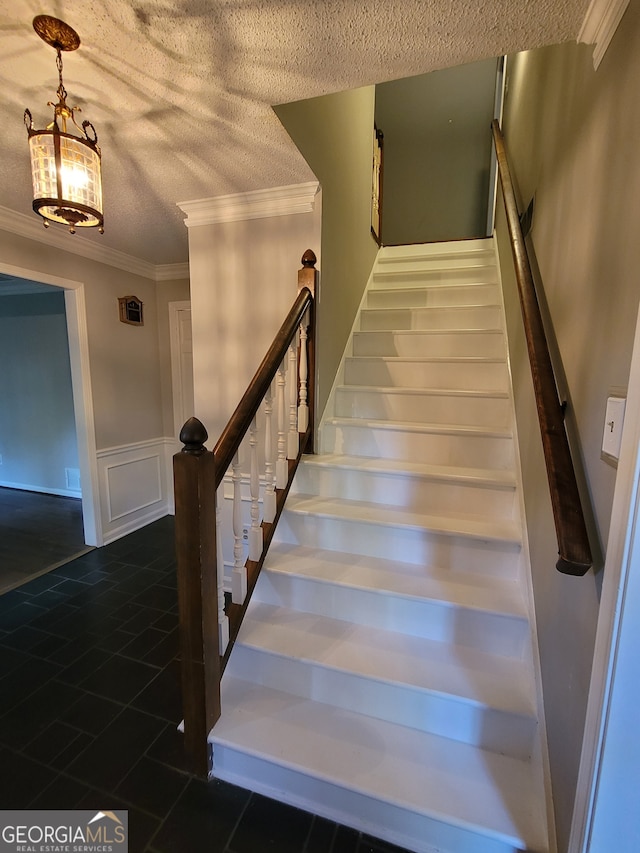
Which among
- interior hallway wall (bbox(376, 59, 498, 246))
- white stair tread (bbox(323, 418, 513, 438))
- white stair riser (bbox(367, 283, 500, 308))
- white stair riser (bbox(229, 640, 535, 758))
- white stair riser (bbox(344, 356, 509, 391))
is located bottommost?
white stair riser (bbox(229, 640, 535, 758))

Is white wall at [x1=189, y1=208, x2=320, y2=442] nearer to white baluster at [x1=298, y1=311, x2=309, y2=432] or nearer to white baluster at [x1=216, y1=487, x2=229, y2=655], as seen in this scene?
white baluster at [x1=298, y1=311, x2=309, y2=432]

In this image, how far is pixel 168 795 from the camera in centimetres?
123

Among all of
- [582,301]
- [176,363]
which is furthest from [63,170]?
[176,363]

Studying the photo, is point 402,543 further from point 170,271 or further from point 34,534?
point 34,534

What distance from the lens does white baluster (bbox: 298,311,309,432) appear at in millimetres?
1970

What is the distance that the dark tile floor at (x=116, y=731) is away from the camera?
1.13m

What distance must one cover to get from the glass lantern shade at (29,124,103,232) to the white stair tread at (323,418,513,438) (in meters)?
1.47

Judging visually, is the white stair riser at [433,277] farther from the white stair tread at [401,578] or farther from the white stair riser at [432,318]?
the white stair tread at [401,578]

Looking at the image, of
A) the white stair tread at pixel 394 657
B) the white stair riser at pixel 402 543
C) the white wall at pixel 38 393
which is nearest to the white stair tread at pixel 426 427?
the white stair riser at pixel 402 543

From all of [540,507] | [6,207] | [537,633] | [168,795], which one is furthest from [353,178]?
[168,795]

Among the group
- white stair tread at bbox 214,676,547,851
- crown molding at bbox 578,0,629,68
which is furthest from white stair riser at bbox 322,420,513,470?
crown molding at bbox 578,0,629,68

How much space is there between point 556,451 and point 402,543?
0.86m

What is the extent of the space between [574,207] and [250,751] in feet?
6.66

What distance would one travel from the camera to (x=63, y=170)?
1179mm
